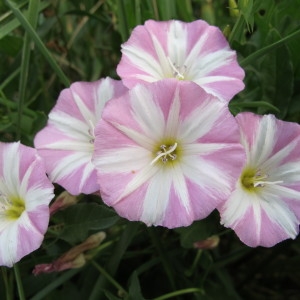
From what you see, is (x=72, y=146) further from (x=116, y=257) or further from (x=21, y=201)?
(x=116, y=257)

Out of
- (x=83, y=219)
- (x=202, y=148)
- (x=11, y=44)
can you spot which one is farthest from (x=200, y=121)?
(x=11, y=44)

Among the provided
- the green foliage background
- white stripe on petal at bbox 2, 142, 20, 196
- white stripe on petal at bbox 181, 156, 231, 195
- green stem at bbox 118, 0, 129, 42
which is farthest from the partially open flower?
green stem at bbox 118, 0, 129, 42

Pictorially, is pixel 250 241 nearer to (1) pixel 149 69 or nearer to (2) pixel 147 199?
(2) pixel 147 199

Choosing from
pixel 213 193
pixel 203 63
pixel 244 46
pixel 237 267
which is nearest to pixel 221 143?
pixel 213 193

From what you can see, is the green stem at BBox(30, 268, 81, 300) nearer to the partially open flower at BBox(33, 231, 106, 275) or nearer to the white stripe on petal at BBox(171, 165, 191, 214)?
the partially open flower at BBox(33, 231, 106, 275)

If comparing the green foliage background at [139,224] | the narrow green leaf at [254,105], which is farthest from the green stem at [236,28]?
the narrow green leaf at [254,105]

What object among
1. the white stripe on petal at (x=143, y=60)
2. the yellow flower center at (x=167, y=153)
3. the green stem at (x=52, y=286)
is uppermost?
the white stripe on petal at (x=143, y=60)

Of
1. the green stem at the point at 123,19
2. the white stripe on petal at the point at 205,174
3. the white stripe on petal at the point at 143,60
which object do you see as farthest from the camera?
the green stem at the point at 123,19

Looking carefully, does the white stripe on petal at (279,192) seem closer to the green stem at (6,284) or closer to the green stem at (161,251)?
the green stem at (161,251)
